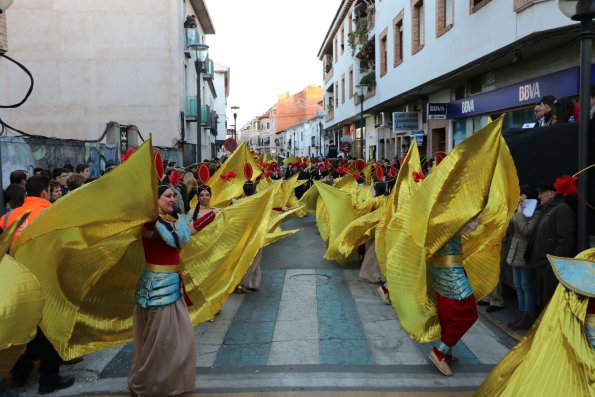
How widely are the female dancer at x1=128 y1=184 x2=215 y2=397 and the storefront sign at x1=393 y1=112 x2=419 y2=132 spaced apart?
1750 cm

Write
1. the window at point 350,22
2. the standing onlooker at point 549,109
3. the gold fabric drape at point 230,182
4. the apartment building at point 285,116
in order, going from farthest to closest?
the apartment building at point 285,116 → the window at point 350,22 → the gold fabric drape at point 230,182 → the standing onlooker at point 549,109

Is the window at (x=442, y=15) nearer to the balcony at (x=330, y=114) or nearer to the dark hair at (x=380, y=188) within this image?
the dark hair at (x=380, y=188)

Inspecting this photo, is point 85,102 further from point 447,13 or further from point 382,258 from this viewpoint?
point 382,258

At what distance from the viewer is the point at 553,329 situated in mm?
2916

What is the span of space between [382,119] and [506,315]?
21752 millimetres

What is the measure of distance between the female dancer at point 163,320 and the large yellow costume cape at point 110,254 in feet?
0.87

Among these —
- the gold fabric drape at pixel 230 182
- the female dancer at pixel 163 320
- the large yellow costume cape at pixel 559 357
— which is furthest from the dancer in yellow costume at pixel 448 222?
the gold fabric drape at pixel 230 182

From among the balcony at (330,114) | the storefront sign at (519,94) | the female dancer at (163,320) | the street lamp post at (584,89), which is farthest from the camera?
the balcony at (330,114)

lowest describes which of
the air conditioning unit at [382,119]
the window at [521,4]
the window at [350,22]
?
the air conditioning unit at [382,119]

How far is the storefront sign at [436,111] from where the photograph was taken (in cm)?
1634

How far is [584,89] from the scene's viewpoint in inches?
187

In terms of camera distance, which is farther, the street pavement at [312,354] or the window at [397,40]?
the window at [397,40]

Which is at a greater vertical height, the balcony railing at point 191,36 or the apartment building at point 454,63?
the balcony railing at point 191,36

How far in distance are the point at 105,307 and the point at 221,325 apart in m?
1.81
